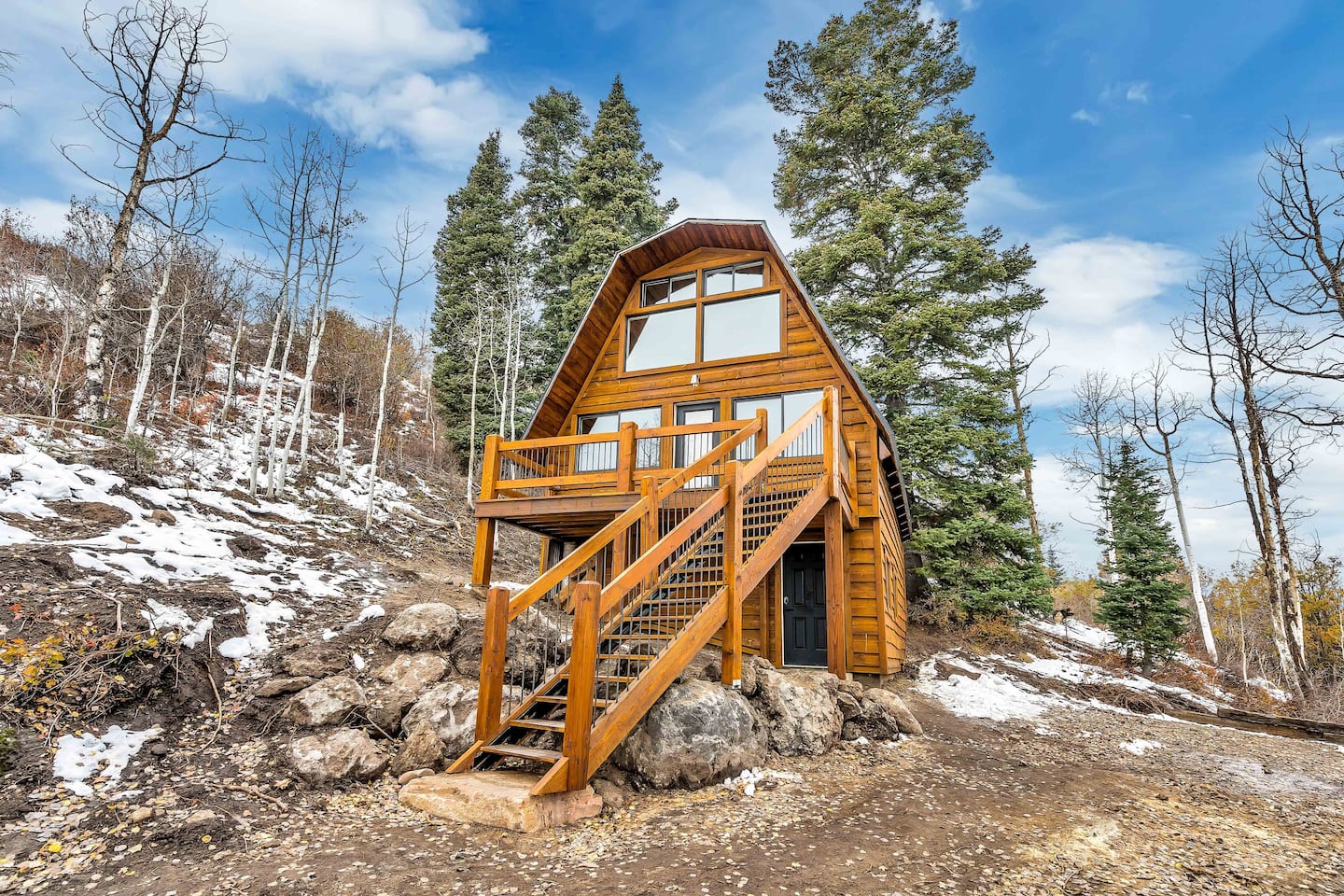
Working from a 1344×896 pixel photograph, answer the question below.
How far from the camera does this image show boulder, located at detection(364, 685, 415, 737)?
16.9ft

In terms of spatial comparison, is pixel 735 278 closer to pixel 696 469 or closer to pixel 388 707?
pixel 696 469

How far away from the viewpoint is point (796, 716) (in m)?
6.02

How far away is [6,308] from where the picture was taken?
14.7 metres

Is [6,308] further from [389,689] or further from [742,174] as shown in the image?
[742,174]

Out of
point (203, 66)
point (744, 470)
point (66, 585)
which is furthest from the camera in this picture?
point (203, 66)

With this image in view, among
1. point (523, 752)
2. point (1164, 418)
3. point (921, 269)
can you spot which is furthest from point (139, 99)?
point (1164, 418)

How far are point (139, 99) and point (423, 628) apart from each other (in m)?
12.0

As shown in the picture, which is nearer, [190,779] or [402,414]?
[190,779]

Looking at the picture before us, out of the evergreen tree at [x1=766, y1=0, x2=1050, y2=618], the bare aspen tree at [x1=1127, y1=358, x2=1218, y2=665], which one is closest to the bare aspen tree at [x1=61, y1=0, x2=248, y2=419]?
the evergreen tree at [x1=766, y1=0, x2=1050, y2=618]

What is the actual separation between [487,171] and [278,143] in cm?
1207

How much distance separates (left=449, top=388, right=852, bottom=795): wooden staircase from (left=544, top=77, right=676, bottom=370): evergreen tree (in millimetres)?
12974

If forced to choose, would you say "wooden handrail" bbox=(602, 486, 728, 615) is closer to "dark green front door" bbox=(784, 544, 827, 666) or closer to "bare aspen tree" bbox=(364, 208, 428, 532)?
"dark green front door" bbox=(784, 544, 827, 666)

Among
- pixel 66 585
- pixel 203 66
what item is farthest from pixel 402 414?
pixel 66 585

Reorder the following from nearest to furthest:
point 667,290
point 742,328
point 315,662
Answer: point 315,662
point 742,328
point 667,290
